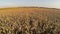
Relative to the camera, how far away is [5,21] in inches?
30.9

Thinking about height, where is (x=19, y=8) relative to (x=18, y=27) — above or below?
above

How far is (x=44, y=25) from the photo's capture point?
791mm

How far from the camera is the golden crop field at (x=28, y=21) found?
78 centimetres

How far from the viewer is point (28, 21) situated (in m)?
0.79

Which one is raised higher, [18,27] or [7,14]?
[7,14]

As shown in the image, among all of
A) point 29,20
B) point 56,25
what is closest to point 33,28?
point 29,20

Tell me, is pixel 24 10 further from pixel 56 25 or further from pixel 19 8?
pixel 56 25

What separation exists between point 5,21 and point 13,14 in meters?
0.08

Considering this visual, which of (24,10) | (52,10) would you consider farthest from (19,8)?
→ (52,10)

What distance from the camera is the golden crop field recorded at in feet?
2.57

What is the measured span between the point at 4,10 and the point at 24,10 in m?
0.16

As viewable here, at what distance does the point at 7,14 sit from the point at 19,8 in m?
0.11

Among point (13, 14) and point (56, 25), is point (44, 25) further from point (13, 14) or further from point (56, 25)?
point (13, 14)

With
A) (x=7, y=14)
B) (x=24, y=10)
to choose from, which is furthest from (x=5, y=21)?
(x=24, y=10)
